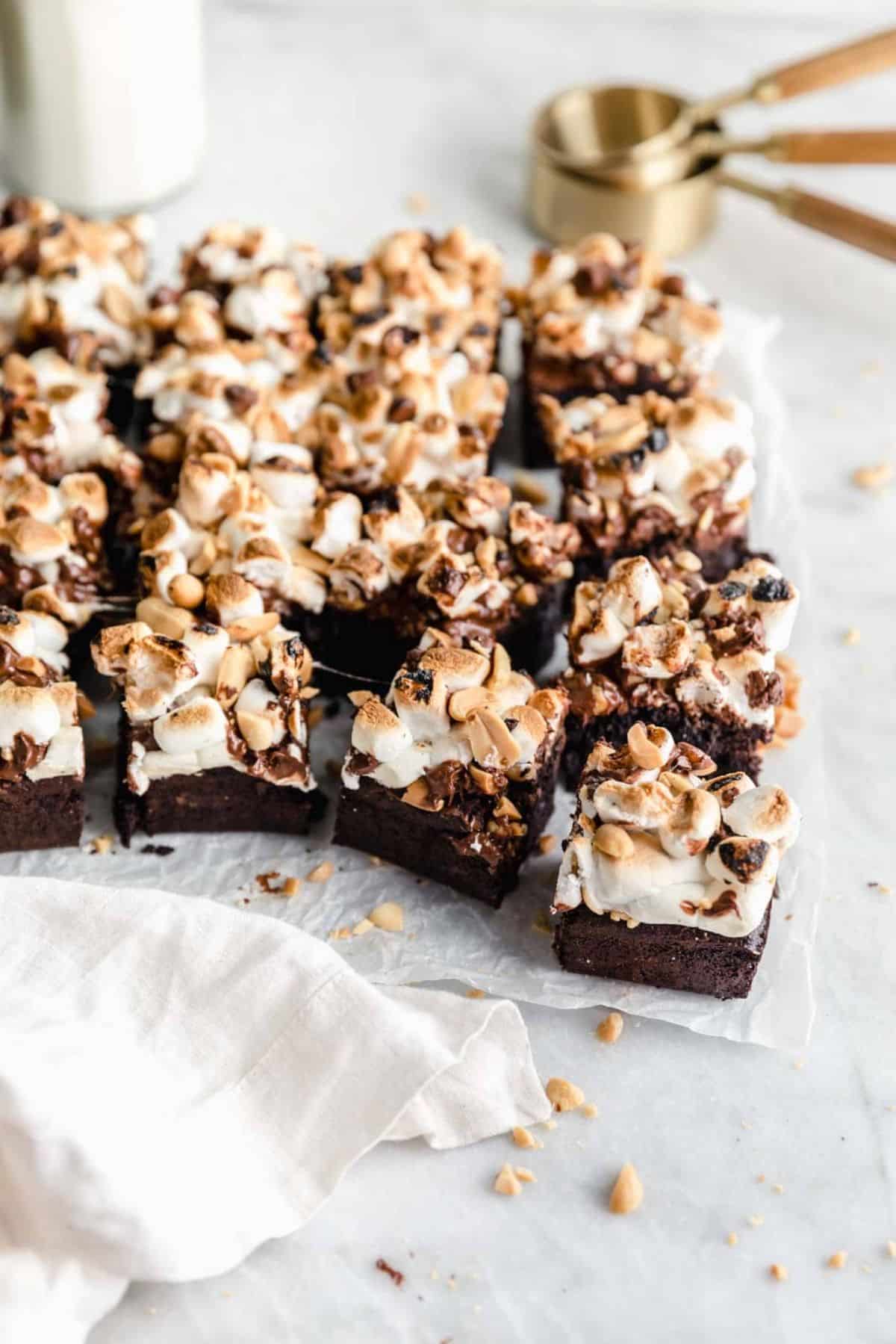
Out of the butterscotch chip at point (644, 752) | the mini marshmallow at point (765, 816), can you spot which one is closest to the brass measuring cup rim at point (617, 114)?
the butterscotch chip at point (644, 752)

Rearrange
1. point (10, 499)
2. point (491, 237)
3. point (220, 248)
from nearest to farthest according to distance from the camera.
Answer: point (10, 499) < point (220, 248) < point (491, 237)

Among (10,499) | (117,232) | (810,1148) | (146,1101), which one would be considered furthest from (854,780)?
(117,232)

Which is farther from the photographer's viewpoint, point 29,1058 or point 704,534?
point 704,534

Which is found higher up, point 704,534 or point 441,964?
point 704,534

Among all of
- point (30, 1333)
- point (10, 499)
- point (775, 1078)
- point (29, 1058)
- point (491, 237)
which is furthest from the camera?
point (491, 237)

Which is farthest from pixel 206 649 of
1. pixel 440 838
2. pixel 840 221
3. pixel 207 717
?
pixel 840 221

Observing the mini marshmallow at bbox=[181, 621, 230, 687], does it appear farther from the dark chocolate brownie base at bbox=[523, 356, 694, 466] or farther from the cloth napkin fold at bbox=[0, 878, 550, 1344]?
the dark chocolate brownie base at bbox=[523, 356, 694, 466]

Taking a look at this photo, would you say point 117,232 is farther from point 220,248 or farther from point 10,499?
point 10,499
